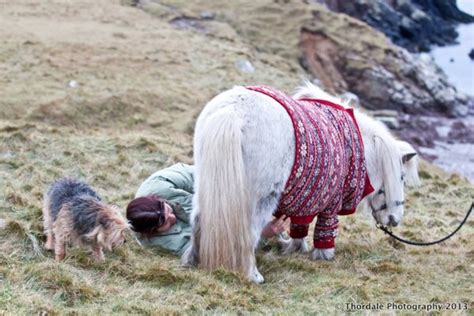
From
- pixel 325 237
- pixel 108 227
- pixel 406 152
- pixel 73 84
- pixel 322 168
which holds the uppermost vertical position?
pixel 322 168

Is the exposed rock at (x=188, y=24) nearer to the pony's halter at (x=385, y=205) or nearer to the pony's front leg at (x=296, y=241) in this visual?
the pony's halter at (x=385, y=205)

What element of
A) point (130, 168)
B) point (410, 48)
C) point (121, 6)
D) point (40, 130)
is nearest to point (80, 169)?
point (130, 168)

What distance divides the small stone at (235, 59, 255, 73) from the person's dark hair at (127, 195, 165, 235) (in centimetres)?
1389

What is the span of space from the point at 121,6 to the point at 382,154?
20.8 m

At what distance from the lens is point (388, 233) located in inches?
232

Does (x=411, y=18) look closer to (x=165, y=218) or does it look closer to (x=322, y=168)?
(x=322, y=168)

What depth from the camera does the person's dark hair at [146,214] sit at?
470 centimetres

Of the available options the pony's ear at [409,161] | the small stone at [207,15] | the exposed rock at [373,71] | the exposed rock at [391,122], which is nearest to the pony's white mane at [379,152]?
the pony's ear at [409,161]

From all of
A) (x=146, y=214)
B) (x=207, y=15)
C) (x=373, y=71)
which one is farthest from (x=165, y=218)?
(x=207, y=15)

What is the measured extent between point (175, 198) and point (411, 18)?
34547mm

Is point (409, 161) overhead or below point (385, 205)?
overhead

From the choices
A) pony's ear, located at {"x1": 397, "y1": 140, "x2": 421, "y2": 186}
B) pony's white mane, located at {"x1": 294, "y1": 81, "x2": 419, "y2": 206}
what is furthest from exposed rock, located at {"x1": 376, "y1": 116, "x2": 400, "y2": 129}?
pony's white mane, located at {"x1": 294, "y1": 81, "x2": 419, "y2": 206}

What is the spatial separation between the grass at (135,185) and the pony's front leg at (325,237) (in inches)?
6.0

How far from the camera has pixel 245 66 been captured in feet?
61.0
